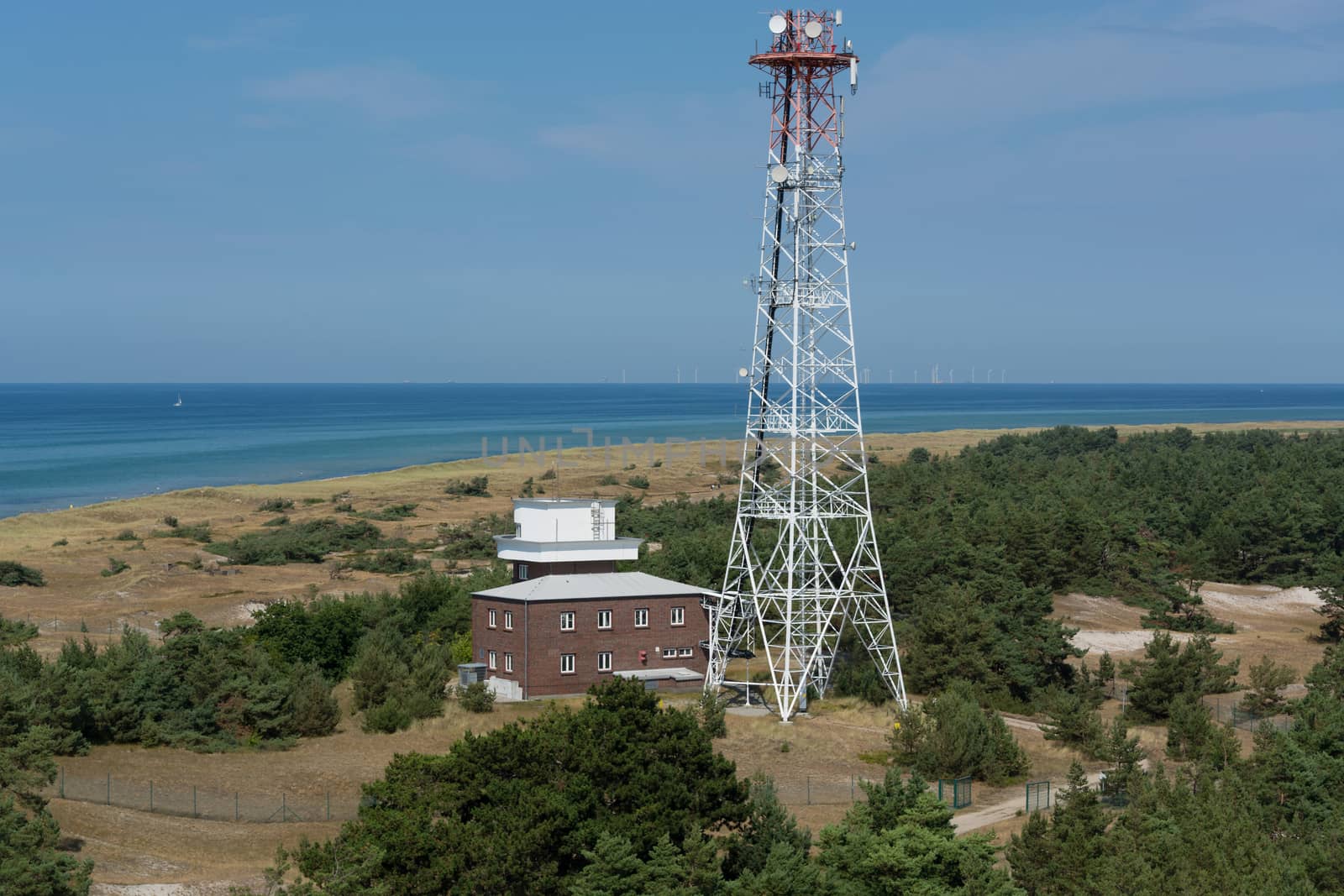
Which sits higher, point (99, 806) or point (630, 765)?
point (630, 765)

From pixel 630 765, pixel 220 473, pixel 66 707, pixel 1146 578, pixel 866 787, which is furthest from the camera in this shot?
pixel 220 473

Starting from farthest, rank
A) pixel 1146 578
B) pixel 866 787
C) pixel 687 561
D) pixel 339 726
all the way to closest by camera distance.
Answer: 1. pixel 1146 578
2. pixel 687 561
3. pixel 339 726
4. pixel 866 787

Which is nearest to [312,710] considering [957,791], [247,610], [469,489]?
[957,791]

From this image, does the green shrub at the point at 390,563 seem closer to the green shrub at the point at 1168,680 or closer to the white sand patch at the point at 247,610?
the white sand patch at the point at 247,610

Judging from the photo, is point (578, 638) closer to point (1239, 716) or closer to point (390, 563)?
point (1239, 716)

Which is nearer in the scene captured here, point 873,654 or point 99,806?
point 99,806

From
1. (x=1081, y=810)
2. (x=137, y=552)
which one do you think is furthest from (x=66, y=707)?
(x=137, y=552)

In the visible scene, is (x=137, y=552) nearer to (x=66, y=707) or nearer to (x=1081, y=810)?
(x=66, y=707)

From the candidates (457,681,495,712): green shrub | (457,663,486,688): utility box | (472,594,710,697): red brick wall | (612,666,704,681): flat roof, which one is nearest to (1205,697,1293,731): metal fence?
(612,666,704,681): flat roof
